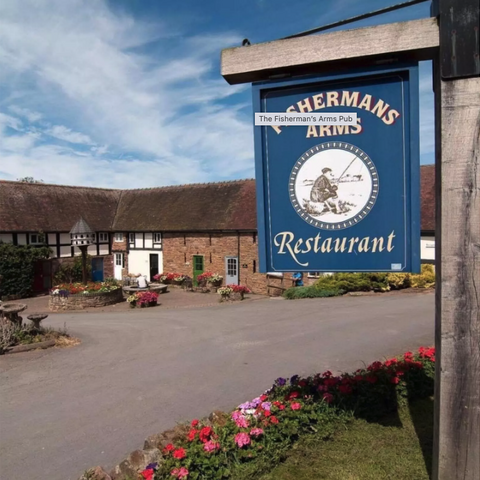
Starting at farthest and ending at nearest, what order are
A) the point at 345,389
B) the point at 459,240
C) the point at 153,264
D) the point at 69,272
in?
1. the point at 153,264
2. the point at 69,272
3. the point at 345,389
4. the point at 459,240

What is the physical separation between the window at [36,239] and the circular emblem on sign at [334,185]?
2507 cm

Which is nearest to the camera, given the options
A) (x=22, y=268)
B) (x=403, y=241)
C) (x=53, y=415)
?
(x=403, y=241)

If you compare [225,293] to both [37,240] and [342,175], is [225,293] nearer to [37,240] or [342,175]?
[37,240]

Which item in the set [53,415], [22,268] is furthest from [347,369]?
[22,268]

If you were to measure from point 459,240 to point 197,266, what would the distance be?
2341 cm

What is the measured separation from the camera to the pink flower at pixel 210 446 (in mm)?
3963

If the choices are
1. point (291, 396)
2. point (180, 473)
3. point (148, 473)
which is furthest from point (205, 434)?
point (291, 396)

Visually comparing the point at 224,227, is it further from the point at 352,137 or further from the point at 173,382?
the point at 352,137

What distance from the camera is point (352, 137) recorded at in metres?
2.95

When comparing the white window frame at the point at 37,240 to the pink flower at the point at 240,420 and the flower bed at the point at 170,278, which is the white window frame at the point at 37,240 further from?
the pink flower at the point at 240,420

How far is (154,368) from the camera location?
8945mm

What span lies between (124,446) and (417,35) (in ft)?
18.7

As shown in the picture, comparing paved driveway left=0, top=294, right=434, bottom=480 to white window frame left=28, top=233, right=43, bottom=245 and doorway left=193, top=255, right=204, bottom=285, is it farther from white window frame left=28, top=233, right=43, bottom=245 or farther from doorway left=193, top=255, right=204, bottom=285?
white window frame left=28, top=233, right=43, bottom=245

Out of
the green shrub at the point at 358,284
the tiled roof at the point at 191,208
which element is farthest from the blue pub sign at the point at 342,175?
the tiled roof at the point at 191,208
